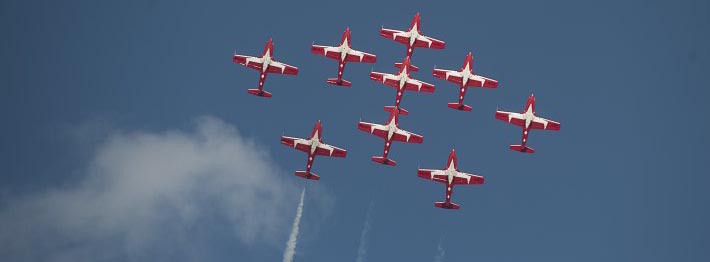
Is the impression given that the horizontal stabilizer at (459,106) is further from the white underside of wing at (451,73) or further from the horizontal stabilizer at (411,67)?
the horizontal stabilizer at (411,67)

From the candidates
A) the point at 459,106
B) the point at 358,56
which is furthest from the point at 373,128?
the point at 459,106

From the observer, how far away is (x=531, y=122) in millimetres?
120312

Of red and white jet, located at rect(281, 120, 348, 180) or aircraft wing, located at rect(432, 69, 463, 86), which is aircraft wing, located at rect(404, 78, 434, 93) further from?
red and white jet, located at rect(281, 120, 348, 180)

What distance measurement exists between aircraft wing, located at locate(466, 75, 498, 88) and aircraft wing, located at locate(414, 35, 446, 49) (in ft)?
16.3

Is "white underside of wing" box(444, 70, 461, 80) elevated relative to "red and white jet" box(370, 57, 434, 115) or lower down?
elevated

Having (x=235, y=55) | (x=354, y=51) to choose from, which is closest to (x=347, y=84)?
(x=354, y=51)

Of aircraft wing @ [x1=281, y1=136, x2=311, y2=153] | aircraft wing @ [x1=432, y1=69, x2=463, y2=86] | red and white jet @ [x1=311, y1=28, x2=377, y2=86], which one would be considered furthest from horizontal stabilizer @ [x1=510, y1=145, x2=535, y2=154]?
aircraft wing @ [x1=281, y1=136, x2=311, y2=153]

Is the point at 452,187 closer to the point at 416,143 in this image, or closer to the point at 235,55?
the point at 416,143

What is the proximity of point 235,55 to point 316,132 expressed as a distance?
1173cm

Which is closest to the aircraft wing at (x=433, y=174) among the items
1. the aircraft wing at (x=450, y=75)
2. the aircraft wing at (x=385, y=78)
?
the aircraft wing at (x=385, y=78)

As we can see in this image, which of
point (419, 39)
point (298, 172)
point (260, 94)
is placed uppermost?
point (419, 39)

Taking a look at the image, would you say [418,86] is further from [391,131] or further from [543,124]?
[543,124]

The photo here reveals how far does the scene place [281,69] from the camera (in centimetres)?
12069

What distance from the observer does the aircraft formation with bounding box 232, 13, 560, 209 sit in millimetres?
118938
